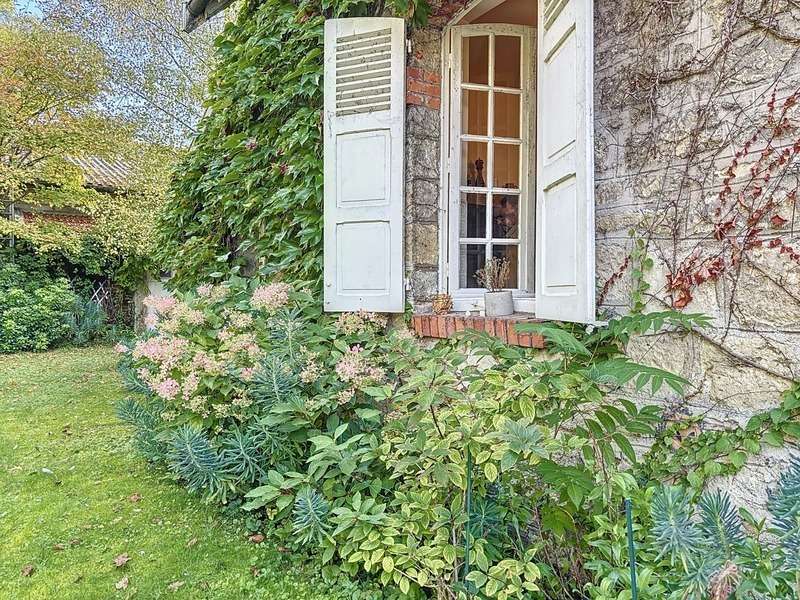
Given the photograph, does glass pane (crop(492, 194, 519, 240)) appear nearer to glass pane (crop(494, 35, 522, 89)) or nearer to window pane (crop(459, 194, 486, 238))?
window pane (crop(459, 194, 486, 238))

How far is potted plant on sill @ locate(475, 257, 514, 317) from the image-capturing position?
10.5ft

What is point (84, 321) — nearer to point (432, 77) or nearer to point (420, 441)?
point (432, 77)

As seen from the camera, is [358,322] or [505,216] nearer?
[358,322]

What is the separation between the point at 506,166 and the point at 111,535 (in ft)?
11.2

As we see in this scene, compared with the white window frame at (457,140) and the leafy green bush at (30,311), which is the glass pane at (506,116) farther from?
the leafy green bush at (30,311)

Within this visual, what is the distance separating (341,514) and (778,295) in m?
1.94

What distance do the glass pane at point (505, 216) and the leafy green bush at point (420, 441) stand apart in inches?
41.6

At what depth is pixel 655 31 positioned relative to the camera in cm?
233

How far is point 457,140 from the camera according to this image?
3520 millimetres

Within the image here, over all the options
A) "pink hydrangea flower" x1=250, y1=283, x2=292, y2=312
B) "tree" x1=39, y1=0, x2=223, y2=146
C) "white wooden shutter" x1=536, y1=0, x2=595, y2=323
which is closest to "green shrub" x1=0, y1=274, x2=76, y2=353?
"tree" x1=39, y1=0, x2=223, y2=146

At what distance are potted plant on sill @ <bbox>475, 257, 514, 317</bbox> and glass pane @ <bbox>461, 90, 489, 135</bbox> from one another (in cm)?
92

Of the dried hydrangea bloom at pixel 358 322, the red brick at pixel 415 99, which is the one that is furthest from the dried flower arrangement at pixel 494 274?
the red brick at pixel 415 99

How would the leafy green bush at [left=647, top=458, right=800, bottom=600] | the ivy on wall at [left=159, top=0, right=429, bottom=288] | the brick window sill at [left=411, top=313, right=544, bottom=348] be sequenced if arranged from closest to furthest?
the leafy green bush at [left=647, top=458, right=800, bottom=600] < the brick window sill at [left=411, top=313, right=544, bottom=348] < the ivy on wall at [left=159, top=0, right=429, bottom=288]

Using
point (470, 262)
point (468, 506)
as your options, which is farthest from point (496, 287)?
point (468, 506)
